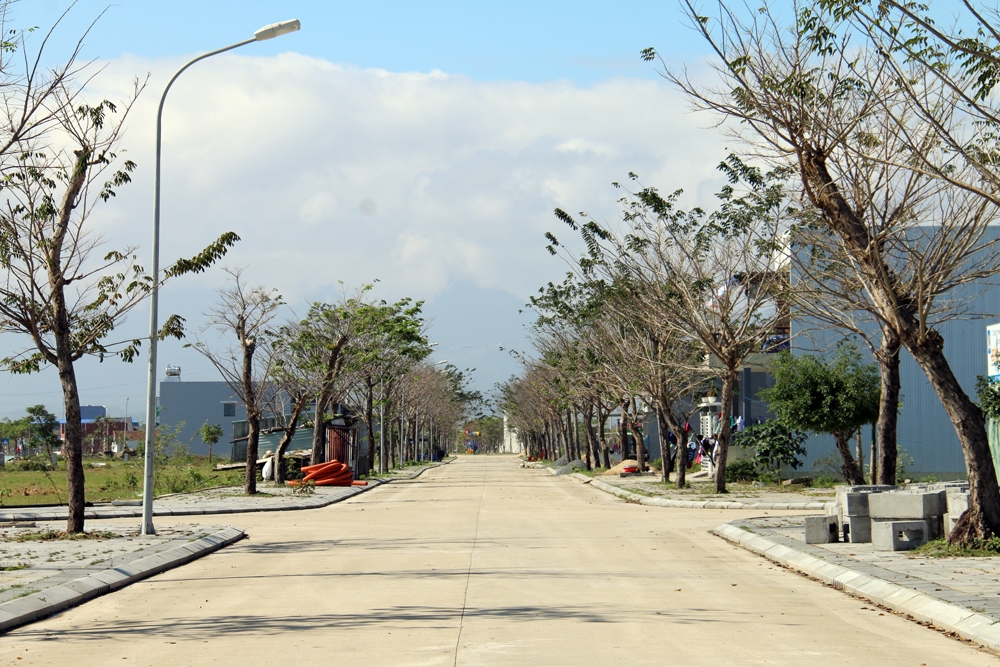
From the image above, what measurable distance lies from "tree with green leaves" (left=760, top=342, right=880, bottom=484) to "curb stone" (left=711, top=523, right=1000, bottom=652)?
45.6 feet

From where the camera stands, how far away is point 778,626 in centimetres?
933

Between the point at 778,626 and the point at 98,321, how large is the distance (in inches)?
505

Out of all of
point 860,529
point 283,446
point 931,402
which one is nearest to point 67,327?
point 860,529

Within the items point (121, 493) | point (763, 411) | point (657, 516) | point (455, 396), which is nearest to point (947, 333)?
point (763, 411)

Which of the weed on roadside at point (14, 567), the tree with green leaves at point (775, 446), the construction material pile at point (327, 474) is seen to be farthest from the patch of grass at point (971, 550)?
the construction material pile at point (327, 474)

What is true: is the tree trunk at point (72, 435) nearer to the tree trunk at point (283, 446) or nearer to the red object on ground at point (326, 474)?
the tree trunk at point (283, 446)

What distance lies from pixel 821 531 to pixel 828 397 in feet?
46.0

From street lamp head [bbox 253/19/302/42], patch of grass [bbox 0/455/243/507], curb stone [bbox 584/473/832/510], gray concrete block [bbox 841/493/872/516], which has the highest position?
street lamp head [bbox 253/19/302/42]

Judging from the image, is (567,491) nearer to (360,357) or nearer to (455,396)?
(360,357)

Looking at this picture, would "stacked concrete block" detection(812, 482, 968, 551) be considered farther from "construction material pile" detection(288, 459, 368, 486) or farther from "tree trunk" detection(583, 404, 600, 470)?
"tree trunk" detection(583, 404, 600, 470)

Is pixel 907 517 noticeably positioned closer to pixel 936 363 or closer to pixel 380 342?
pixel 936 363

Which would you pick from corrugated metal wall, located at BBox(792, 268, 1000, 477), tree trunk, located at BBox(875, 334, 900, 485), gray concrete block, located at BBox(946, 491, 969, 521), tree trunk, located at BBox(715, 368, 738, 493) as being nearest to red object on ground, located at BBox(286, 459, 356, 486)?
tree trunk, located at BBox(715, 368, 738, 493)

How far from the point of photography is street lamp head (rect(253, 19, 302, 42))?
58.0 feet

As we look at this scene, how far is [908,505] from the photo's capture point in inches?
579
